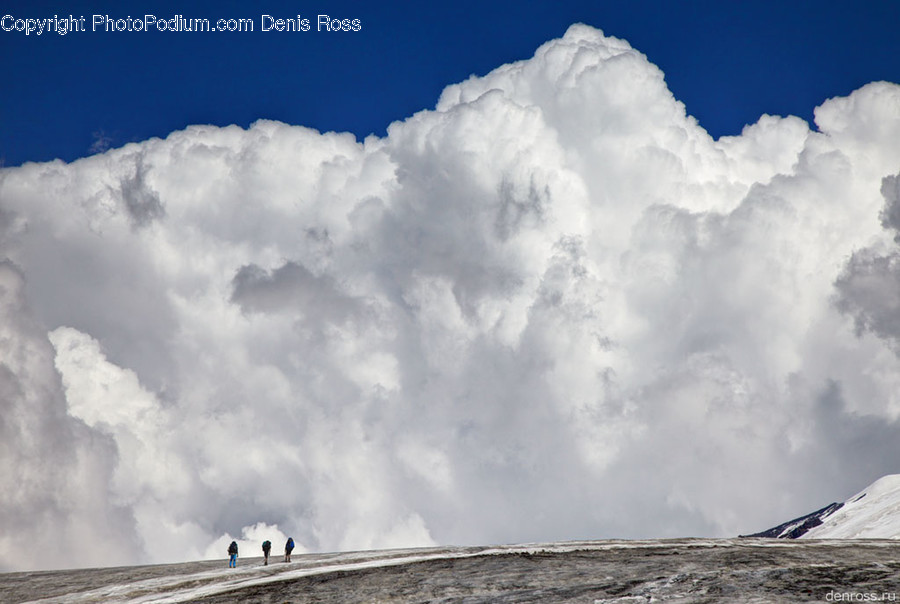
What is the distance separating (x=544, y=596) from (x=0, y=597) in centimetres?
3474

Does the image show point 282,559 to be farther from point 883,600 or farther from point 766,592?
point 883,600

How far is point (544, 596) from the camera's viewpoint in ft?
142

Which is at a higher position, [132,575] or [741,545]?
[132,575]

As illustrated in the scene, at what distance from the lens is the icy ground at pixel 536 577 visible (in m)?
42.7

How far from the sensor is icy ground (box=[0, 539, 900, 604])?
4272 centimetres

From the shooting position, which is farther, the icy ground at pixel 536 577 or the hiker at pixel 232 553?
the hiker at pixel 232 553

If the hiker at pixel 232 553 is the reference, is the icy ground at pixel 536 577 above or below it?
below

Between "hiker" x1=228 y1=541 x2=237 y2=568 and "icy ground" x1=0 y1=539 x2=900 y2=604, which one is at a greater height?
"hiker" x1=228 y1=541 x2=237 y2=568

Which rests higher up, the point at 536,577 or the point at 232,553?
the point at 232,553

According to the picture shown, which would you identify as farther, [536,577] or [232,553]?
[232,553]

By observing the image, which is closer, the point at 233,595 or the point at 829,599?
the point at 829,599

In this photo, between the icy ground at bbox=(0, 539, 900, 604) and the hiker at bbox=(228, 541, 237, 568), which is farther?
the hiker at bbox=(228, 541, 237, 568)

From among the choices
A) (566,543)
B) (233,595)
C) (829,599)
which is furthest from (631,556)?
(233,595)

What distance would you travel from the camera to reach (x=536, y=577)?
4828cm
